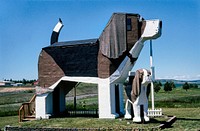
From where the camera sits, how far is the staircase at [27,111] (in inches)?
703

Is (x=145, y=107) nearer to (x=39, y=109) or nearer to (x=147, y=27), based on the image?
(x=147, y=27)

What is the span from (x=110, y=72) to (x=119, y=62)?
2.59 feet

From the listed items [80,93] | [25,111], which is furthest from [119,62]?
[80,93]

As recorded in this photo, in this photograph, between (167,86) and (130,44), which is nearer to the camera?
(130,44)

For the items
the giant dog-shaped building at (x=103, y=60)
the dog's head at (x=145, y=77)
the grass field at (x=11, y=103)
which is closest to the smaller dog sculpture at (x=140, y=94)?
the dog's head at (x=145, y=77)

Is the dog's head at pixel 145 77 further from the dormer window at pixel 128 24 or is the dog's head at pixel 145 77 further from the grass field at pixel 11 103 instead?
the grass field at pixel 11 103

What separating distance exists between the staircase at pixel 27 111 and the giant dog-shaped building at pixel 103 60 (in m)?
0.94

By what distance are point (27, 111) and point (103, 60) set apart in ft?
21.9

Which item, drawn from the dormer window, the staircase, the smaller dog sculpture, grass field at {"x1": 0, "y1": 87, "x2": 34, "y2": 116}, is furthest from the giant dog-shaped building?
grass field at {"x1": 0, "y1": 87, "x2": 34, "y2": 116}

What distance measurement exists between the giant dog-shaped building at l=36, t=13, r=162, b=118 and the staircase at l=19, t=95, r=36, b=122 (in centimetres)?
94

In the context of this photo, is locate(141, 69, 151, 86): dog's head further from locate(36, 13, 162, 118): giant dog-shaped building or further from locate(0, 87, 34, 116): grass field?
locate(0, 87, 34, 116): grass field

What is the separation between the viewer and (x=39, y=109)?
58.0 ft

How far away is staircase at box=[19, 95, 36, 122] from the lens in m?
17.9

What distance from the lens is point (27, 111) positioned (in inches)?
734
